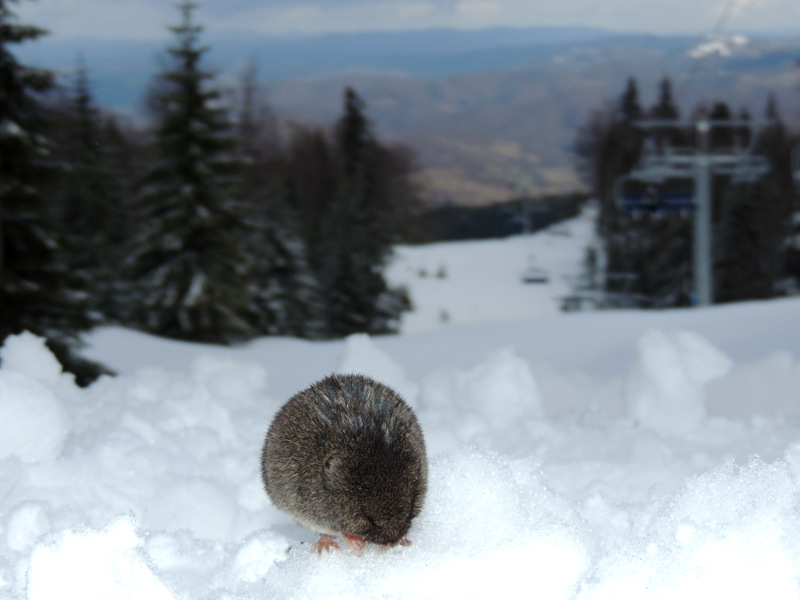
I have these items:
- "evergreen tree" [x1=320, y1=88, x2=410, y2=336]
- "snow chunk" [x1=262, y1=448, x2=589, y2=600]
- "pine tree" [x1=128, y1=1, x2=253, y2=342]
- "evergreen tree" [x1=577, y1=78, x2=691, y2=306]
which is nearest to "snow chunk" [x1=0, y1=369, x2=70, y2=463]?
"snow chunk" [x1=262, y1=448, x2=589, y2=600]

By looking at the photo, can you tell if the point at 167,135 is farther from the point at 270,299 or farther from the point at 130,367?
the point at 130,367

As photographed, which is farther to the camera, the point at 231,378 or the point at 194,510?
the point at 231,378

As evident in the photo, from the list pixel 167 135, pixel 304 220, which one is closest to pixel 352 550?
pixel 167 135

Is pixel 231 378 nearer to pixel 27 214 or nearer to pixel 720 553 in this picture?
pixel 720 553

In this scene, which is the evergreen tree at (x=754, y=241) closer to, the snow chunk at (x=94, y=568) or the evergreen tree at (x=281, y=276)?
the evergreen tree at (x=281, y=276)

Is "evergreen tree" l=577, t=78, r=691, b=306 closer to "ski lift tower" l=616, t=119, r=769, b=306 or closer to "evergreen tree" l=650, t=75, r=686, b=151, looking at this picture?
"evergreen tree" l=650, t=75, r=686, b=151

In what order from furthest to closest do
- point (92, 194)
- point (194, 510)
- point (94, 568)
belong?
1. point (92, 194)
2. point (194, 510)
3. point (94, 568)

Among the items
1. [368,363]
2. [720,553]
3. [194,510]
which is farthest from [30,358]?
[720,553]
